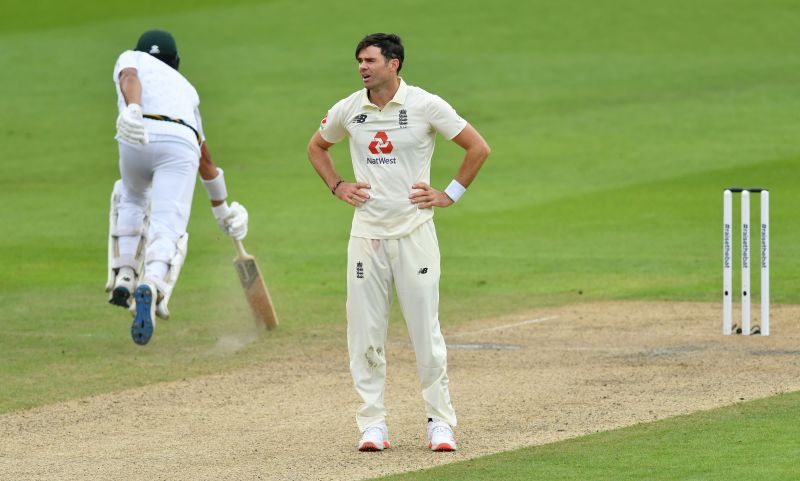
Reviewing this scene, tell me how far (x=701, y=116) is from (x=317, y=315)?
50.9ft

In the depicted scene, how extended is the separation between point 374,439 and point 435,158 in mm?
17076

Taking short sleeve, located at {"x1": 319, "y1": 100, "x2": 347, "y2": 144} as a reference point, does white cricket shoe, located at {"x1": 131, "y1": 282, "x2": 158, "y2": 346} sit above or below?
below

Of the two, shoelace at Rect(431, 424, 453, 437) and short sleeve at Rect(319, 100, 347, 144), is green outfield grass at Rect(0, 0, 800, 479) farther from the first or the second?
short sleeve at Rect(319, 100, 347, 144)

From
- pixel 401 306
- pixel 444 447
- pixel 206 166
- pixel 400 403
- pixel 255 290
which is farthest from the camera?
pixel 255 290

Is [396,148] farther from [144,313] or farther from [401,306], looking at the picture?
[144,313]

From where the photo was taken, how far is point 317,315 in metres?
13.6

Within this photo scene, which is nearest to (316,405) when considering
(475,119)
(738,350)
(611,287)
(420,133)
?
(420,133)

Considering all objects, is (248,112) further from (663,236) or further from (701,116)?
(663,236)

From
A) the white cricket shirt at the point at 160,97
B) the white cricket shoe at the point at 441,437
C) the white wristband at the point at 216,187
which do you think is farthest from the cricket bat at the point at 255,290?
the white cricket shoe at the point at 441,437

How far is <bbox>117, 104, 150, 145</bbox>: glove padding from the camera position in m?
10.7

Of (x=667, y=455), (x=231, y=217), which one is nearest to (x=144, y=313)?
(x=231, y=217)

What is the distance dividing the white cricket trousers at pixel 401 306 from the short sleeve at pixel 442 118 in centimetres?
50

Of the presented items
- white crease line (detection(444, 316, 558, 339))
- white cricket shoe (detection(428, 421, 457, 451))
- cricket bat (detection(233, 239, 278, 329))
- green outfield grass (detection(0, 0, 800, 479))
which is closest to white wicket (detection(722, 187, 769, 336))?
white crease line (detection(444, 316, 558, 339))

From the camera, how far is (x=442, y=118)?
809cm
